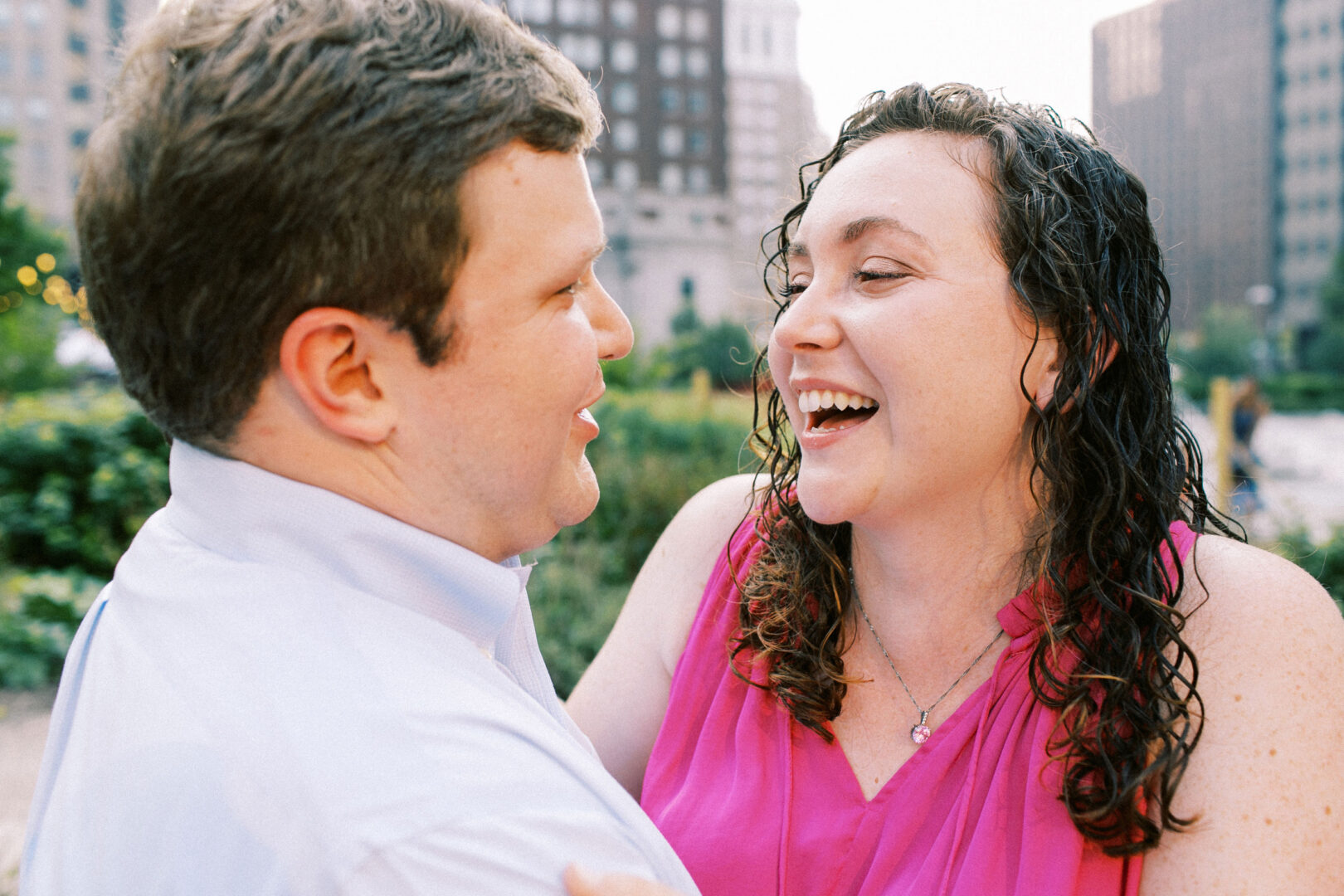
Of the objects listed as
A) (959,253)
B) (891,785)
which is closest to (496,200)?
(959,253)

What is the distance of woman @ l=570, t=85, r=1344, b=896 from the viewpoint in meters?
1.52

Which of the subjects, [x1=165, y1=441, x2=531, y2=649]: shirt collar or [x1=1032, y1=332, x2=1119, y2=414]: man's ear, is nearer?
[x1=165, y1=441, x2=531, y2=649]: shirt collar

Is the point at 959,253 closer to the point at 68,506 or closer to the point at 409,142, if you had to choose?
the point at 409,142

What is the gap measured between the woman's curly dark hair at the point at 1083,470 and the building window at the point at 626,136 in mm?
59159

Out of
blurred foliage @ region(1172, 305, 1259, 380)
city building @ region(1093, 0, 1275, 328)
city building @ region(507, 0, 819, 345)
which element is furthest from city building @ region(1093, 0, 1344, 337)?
city building @ region(507, 0, 819, 345)

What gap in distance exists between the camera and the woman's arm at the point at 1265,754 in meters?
1.41

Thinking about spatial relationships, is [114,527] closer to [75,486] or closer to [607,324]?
[75,486]

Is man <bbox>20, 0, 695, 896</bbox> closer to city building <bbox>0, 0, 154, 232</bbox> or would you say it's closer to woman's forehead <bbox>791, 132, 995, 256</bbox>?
woman's forehead <bbox>791, 132, 995, 256</bbox>

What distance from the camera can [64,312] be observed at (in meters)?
17.0

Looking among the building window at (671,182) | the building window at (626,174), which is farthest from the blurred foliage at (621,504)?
the building window at (671,182)

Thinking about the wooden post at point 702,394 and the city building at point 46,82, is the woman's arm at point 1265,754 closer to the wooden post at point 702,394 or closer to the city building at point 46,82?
the wooden post at point 702,394

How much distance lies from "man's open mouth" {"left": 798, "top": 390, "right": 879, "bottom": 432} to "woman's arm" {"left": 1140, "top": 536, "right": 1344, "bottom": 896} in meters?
0.71

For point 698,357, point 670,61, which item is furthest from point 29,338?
point 670,61

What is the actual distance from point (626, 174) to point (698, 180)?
15.8 feet
